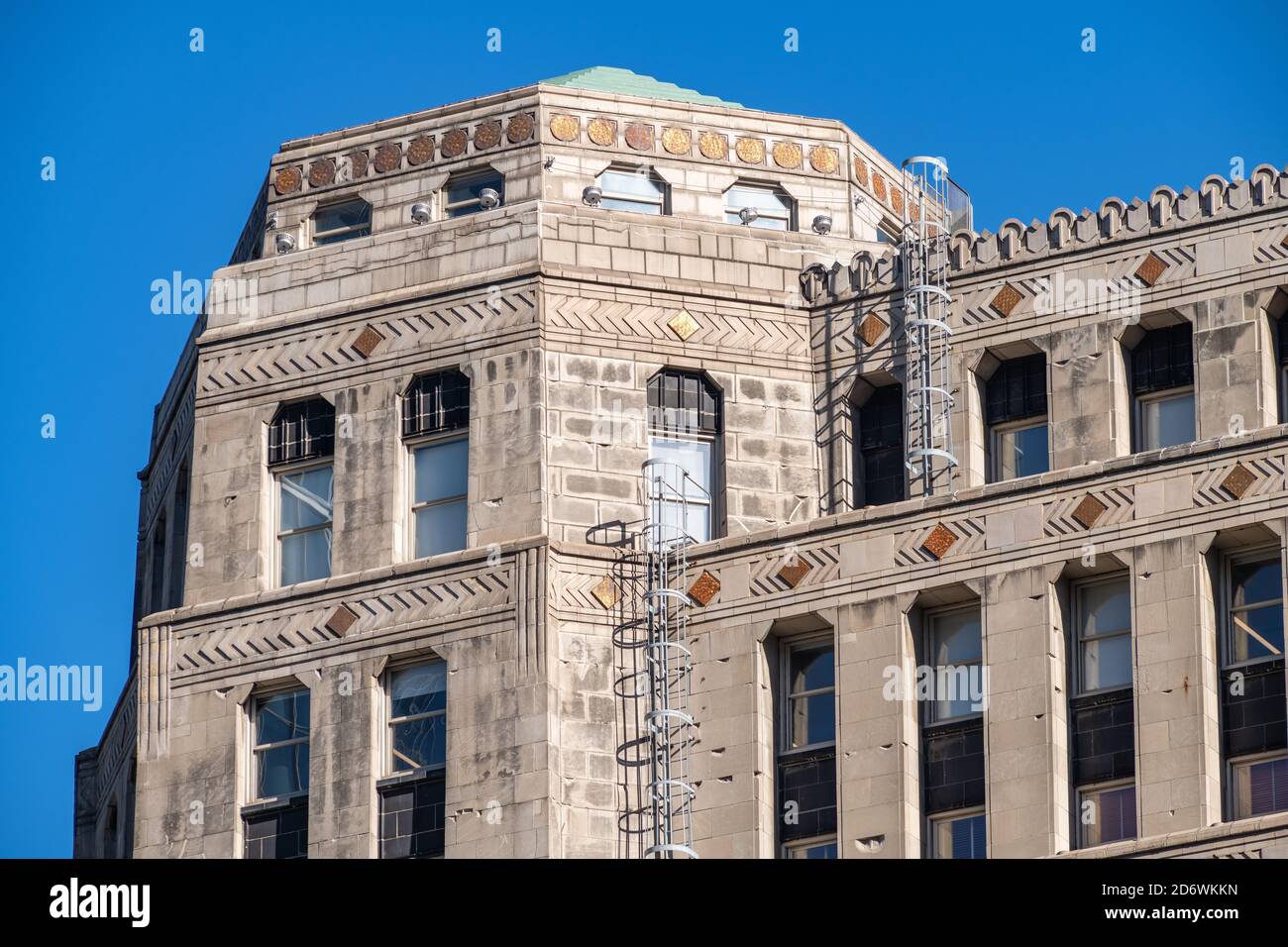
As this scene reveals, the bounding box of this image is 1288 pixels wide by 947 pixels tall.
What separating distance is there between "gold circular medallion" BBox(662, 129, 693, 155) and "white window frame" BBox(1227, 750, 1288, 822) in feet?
57.6

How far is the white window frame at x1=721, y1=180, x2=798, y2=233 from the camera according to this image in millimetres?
66688

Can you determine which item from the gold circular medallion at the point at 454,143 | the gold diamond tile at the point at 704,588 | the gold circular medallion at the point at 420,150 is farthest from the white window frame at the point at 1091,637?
the gold circular medallion at the point at 420,150

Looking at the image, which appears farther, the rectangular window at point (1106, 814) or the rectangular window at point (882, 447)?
the rectangular window at point (882, 447)

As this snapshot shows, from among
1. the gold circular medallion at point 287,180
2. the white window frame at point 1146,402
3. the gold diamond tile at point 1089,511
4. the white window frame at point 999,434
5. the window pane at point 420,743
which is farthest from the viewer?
the gold circular medallion at point 287,180

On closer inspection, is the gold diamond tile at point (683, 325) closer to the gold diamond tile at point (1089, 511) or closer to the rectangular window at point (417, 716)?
Result: the rectangular window at point (417, 716)

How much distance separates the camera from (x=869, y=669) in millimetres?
57875

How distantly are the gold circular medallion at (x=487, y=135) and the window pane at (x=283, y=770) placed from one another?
1242cm

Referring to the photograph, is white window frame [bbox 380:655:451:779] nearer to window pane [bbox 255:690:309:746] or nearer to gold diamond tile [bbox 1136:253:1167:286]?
window pane [bbox 255:690:309:746]

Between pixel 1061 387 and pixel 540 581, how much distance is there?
31.6 feet

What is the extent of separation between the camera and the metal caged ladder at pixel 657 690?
191 ft

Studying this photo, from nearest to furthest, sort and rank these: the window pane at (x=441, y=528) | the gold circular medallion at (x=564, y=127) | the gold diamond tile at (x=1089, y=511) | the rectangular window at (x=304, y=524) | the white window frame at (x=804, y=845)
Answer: the gold diamond tile at (x=1089, y=511)
the white window frame at (x=804, y=845)
the window pane at (x=441, y=528)
the rectangular window at (x=304, y=524)
the gold circular medallion at (x=564, y=127)

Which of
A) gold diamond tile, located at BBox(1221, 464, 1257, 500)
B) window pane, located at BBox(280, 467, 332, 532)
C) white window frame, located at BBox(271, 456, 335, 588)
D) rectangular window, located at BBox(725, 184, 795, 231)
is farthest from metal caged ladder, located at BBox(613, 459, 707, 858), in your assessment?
gold diamond tile, located at BBox(1221, 464, 1257, 500)
